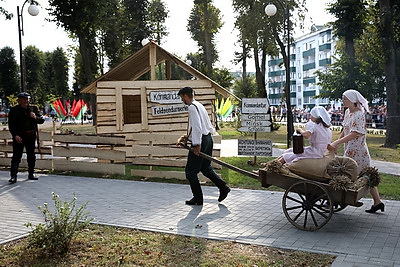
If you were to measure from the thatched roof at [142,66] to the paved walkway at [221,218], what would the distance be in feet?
16.6

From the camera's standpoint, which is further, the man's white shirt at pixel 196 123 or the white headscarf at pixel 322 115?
the man's white shirt at pixel 196 123

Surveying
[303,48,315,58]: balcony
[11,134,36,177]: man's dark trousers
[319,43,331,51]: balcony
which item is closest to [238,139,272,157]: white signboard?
[11,134,36,177]: man's dark trousers

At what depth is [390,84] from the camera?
21734 mm

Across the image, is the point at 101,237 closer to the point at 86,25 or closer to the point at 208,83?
the point at 208,83

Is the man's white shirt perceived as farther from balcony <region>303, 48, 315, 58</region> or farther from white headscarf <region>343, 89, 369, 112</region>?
balcony <region>303, 48, 315, 58</region>

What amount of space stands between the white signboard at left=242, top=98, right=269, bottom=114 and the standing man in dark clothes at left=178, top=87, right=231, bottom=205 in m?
4.36

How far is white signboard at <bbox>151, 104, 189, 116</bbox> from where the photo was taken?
46.9ft

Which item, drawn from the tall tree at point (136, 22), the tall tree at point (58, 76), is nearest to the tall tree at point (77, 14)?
the tall tree at point (136, 22)

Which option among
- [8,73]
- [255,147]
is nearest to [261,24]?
[255,147]

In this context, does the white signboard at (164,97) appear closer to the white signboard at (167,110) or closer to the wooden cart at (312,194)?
the white signboard at (167,110)

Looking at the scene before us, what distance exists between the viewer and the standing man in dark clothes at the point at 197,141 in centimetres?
781

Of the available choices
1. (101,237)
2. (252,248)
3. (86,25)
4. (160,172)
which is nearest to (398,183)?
(160,172)

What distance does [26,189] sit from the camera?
10102 millimetres

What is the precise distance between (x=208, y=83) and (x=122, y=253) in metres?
9.57
